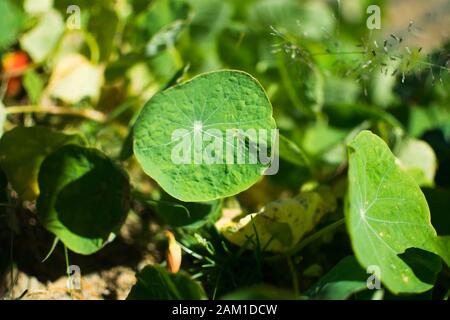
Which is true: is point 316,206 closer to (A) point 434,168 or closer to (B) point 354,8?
(A) point 434,168

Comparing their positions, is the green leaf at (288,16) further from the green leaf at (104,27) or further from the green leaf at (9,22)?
the green leaf at (9,22)

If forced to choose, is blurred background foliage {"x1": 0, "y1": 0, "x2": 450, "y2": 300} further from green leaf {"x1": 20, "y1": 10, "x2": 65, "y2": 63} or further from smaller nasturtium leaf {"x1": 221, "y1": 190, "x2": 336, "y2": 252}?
→ smaller nasturtium leaf {"x1": 221, "y1": 190, "x2": 336, "y2": 252}

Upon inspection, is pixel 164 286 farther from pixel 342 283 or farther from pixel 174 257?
pixel 342 283

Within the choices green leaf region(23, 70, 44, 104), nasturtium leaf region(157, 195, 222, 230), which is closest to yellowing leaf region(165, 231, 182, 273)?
nasturtium leaf region(157, 195, 222, 230)

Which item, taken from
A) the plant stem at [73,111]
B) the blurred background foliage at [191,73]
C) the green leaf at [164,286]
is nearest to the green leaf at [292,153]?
the blurred background foliage at [191,73]

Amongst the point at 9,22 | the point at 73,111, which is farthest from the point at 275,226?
the point at 9,22

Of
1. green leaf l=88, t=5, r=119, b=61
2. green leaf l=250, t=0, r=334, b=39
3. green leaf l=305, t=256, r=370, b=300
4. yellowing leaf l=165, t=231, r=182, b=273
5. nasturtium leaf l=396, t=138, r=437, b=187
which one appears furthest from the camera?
green leaf l=250, t=0, r=334, b=39

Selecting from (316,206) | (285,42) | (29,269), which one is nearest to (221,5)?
(285,42)

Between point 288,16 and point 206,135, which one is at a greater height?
point 288,16
